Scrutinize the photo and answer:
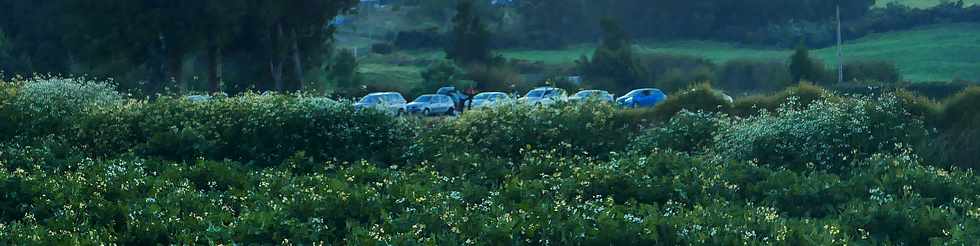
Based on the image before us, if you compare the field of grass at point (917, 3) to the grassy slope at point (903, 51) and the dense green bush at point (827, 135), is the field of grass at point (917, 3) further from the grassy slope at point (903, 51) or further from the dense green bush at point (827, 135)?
the dense green bush at point (827, 135)

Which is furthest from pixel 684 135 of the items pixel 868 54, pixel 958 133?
pixel 868 54

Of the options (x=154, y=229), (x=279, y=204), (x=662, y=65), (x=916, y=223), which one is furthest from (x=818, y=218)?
(x=662, y=65)

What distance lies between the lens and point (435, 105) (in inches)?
1750

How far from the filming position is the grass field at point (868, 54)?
65.7m

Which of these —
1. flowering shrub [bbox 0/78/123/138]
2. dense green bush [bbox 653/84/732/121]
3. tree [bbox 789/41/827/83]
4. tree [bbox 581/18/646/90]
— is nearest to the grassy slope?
tree [bbox 581/18/646/90]

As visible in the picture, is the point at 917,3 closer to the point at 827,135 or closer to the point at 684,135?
the point at 684,135

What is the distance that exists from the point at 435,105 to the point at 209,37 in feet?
30.0

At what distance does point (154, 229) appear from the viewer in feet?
36.2

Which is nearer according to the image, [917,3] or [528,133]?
[528,133]

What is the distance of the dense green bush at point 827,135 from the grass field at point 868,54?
143 ft

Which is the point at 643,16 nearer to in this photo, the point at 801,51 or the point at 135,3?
the point at 801,51

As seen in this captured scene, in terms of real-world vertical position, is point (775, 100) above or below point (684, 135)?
above

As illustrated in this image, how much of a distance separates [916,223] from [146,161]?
9561 millimetres

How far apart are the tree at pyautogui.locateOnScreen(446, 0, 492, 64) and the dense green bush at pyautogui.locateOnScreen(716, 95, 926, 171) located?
44.6 metres
